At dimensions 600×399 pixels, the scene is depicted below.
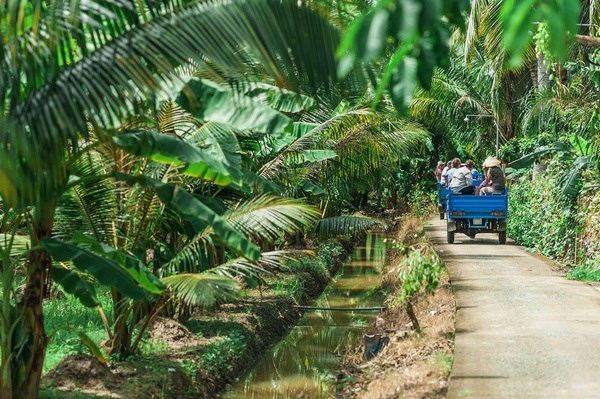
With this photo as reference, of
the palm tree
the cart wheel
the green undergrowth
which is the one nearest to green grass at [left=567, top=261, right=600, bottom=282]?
the green undergrowth

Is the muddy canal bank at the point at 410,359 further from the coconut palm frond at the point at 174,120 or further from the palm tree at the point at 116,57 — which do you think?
the palm tree at the point at 116,57

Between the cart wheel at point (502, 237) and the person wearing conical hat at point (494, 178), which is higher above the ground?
the person wearing conical hat at point (494, 178)

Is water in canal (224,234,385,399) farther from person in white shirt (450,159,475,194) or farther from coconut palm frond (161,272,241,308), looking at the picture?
person in white shirt (450,159,475,194)

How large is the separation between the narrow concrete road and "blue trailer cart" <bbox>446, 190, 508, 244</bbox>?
3.46m

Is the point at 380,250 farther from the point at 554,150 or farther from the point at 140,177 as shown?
the point at 140,177

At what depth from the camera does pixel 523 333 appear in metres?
9.83

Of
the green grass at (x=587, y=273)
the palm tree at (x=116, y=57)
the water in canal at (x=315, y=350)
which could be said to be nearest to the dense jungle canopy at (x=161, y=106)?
the palm tree at (x=116, y=57)

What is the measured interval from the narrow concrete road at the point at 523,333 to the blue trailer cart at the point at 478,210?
11.3 ft

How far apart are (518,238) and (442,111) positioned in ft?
49.0

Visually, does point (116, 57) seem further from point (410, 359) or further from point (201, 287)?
point (410, 359)

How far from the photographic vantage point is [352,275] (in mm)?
23188

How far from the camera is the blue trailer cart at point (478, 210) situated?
1988cm

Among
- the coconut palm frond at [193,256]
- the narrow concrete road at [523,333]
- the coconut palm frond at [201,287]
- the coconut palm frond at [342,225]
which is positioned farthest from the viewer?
the coconut palm frond at [342,225]

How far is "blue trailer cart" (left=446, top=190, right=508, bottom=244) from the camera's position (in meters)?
19.9
